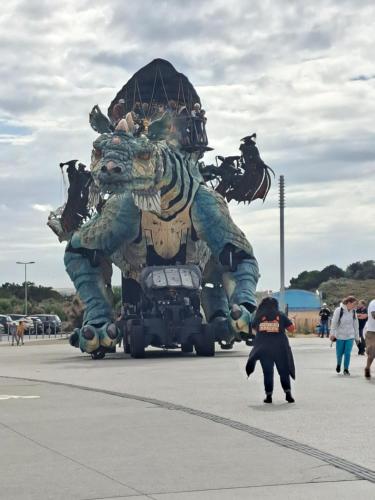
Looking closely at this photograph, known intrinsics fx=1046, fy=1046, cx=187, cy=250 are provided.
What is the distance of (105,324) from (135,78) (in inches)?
302

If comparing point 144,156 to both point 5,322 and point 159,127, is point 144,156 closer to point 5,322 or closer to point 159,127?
point 159,127

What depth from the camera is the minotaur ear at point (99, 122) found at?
95.5 feet

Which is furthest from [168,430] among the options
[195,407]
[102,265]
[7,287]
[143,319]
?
[7,287]

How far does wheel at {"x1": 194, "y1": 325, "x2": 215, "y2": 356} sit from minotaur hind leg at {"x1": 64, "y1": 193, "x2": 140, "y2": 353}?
2.35m

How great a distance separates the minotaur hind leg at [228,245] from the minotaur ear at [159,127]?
208cm

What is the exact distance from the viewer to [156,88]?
1225 inches

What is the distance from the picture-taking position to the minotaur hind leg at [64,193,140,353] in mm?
28344

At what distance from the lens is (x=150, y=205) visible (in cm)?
2766

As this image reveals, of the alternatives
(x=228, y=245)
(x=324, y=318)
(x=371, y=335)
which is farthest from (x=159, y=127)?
(x=324, y=318)

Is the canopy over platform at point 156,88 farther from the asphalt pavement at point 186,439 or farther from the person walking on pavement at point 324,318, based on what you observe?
the person walking on pavement at point 324,318

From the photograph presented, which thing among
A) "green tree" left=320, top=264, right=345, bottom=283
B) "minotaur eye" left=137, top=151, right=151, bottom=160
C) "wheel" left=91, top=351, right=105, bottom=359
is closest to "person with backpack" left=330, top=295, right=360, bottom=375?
"minotaur eye" left=137, top=151, right=151, bottom=160

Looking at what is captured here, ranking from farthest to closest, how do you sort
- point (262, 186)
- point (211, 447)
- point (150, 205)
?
point (262, 186) → point (150, 205) → point (211, 447)

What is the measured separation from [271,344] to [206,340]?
13389 millimetres

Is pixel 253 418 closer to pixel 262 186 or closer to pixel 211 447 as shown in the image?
pixel 211 447
